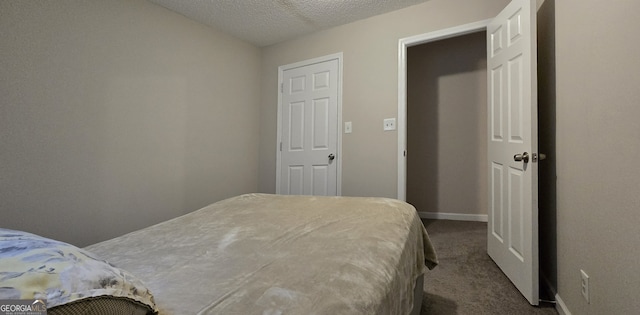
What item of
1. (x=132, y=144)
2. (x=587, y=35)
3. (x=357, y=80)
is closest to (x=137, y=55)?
(x=132, y=144)

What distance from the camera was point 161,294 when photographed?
1.75ft

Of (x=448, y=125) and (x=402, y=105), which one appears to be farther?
(x=448, y=125)

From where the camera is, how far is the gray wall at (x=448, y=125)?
133 inches

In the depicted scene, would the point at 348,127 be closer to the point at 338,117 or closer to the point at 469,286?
the point at 338,117

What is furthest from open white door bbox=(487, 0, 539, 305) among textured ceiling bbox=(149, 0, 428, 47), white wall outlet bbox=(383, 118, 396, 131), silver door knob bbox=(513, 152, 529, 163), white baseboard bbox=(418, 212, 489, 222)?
white baseboard bbox=(418, 212, 489, 222)

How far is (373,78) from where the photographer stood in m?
2.70

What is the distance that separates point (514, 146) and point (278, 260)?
1.79m

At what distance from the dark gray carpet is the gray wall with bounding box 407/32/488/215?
1043 mm

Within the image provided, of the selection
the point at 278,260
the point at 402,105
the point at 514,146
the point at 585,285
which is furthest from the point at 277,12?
the point at 585,285

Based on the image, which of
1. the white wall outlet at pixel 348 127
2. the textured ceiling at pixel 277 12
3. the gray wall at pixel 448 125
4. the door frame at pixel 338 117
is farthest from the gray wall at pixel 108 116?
the gray wall at pixel 448 125

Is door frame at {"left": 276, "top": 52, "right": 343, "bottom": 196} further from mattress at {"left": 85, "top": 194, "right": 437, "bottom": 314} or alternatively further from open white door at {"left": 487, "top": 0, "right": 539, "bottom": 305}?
mattress at {"left": 85, "top": 194, "right": 437, "bottom": 314}

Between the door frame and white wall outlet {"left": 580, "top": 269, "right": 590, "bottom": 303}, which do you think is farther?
the door frame

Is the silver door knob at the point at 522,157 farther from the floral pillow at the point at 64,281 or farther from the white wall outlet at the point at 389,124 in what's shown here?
the floral pillow at the point at 64,281

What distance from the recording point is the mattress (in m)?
0.51
